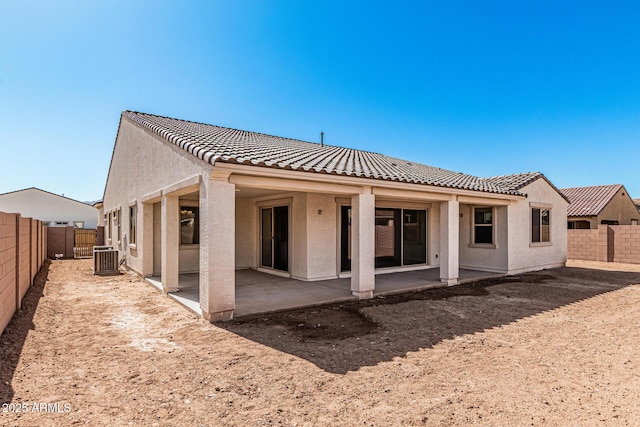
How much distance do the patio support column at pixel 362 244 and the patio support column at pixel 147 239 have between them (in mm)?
7202

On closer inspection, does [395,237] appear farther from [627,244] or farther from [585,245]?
[627,244]

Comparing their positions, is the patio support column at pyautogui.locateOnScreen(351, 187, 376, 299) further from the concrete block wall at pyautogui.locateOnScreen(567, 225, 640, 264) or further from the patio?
the concrete block wall at pyautogui.locateOnScreen(567, 225, 640, 264)

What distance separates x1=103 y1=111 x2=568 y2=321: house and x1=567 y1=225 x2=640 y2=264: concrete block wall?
16.2 ft

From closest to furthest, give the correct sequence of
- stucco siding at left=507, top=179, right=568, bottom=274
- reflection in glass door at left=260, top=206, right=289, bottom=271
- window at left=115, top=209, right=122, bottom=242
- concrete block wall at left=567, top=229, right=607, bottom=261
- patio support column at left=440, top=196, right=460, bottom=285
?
patio support column at left=440, top=196, right=460, bottom=285 < reflection in glass door at left=260, top=206, right=289, bottom=271 < stucco siding at left=507, top=179, right=568, bottom=274 < window at left=115, top=209, right=122, bottom=242 < concrete block wall at left=567, top=229, right=607, bottom=261

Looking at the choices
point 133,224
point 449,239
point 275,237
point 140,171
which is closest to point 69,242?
point 133,224

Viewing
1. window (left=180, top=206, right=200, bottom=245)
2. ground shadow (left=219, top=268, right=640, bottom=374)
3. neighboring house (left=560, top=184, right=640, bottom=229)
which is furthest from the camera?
neighboring house (left=560, top=184, right=640, bottom=229)

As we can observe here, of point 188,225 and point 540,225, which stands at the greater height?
point 188,225

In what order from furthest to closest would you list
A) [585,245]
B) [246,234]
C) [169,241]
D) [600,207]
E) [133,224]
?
1. [600,207]
2. [585,245]
3. [246,234]
4. [133,224]
5. [169,241]

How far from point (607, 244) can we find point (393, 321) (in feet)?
Answer: 59.0

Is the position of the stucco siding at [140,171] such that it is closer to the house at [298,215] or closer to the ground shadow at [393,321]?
the house at [298,215]

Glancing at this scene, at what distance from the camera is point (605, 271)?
46.1 ft

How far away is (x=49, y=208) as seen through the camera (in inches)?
1368

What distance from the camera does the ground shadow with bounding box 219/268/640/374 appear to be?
195 inches

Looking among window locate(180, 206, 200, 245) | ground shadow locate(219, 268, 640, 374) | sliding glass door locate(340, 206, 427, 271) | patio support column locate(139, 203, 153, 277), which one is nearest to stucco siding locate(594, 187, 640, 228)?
ground shadow locate(219, 268, 640, 374)
